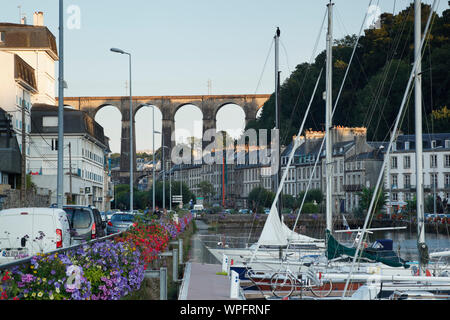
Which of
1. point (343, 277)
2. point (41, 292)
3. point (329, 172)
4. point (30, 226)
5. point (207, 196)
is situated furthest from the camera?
point (207, 196)

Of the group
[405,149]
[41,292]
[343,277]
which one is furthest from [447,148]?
[41,292]

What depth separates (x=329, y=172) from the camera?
2766 cm

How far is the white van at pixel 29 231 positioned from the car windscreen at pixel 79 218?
5728 mm

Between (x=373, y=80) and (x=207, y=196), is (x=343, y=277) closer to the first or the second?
(x=373, y=80)

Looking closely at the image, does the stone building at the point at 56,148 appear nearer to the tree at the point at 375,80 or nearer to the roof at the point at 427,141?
the tree at the point at 375,80

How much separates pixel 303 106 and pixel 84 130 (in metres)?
61.6

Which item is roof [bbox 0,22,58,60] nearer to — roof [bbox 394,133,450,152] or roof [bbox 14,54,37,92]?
roof [bbox 14,54,37,92]

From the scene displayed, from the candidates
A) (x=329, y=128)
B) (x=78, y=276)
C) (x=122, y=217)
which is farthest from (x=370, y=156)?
(x=78, y=276)

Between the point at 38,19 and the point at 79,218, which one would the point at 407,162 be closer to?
the point at 38,19

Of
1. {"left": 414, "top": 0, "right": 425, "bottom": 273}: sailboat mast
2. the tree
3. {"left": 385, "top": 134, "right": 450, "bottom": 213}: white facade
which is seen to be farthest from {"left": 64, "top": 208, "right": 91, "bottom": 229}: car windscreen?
the tree

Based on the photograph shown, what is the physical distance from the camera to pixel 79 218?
75.9ft

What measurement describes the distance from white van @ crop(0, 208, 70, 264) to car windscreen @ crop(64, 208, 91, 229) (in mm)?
5728

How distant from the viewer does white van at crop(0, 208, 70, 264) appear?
16461 mm
